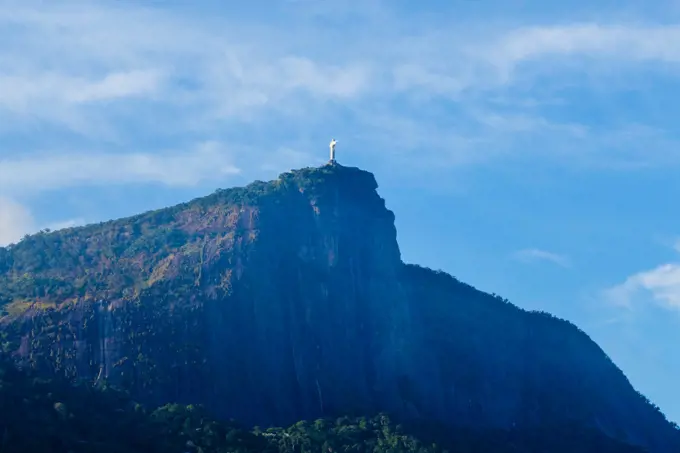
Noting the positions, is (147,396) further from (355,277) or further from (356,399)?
(355,277)

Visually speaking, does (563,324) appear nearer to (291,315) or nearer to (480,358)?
(480,358)

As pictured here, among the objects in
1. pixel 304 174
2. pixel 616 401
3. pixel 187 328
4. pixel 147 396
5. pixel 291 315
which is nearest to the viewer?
pixel 147 396

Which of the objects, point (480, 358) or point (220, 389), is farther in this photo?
point (480, 358)

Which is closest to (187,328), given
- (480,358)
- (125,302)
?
(125,302)

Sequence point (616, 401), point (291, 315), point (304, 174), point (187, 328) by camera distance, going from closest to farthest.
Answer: point (187, 328) < point (291, 315) < point (304, 174) < point (616, 401)

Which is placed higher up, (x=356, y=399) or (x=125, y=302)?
(x=125, y=302)

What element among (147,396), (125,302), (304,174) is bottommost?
(147,396)

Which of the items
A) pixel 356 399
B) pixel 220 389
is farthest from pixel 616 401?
pixel 220 389
